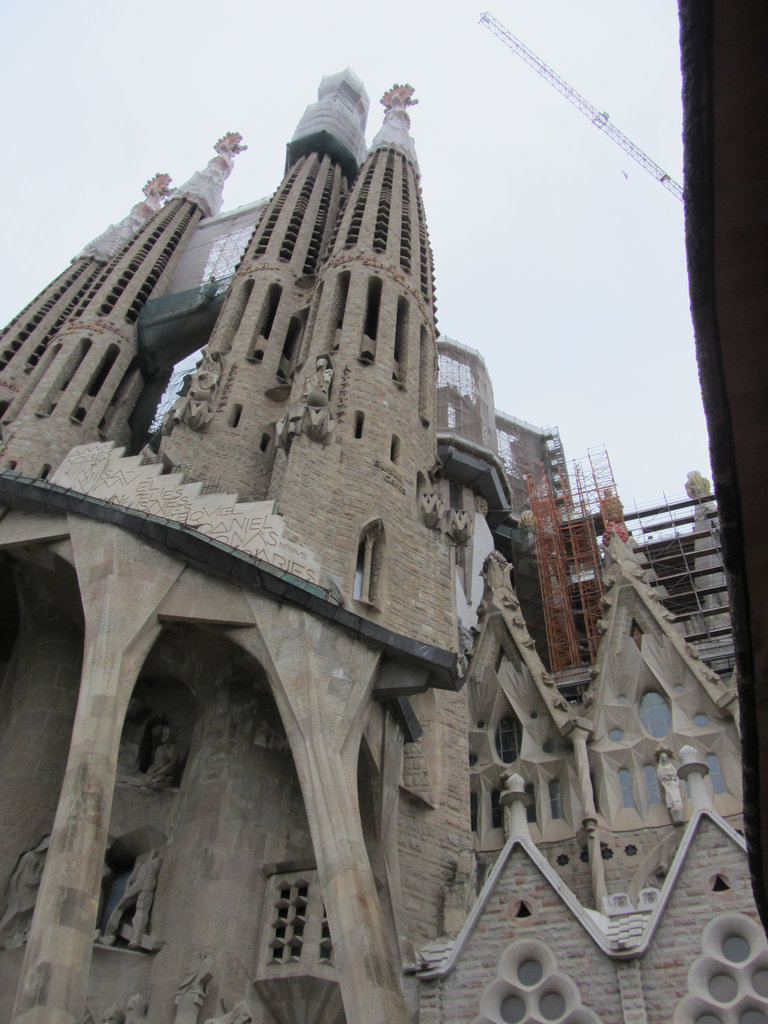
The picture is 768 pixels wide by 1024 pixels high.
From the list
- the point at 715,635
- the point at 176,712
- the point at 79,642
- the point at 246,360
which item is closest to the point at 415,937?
the point at 176,712

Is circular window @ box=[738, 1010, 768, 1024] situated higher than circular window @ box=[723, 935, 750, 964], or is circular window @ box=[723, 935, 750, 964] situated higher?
circular window @ box=[723, 935, 750, 964]

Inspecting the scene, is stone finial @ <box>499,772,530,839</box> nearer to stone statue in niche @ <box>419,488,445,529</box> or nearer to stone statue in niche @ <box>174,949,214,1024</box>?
stone statue in niche @ <box>174,949,214,1024</box>

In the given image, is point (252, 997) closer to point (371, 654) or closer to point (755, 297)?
point (371, 654)

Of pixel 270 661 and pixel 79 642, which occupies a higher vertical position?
pixel 79 642

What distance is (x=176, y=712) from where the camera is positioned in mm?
12367

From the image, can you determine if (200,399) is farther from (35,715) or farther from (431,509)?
(35,715)

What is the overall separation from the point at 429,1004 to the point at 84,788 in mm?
4036

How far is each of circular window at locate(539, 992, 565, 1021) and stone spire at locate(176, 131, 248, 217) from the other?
32.8m

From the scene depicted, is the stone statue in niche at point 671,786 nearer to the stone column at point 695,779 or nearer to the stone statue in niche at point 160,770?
the stone column at point 695,779

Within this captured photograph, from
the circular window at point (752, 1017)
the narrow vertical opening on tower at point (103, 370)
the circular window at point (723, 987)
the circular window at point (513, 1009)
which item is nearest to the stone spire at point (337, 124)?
the narrow vertical opening on tower at point (103, 370)

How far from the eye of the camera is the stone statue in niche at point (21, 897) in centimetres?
1027

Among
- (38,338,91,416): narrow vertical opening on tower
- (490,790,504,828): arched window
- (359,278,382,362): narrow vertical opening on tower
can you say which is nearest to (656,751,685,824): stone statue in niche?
(490,790,504,828): arched window

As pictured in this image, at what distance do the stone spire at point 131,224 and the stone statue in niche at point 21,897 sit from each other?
26.6 meters

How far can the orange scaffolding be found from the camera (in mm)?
27250
